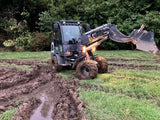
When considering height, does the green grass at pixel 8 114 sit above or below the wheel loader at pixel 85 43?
below

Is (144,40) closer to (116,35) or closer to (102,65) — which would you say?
(116,35)

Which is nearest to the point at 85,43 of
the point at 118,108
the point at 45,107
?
the point at 45,107

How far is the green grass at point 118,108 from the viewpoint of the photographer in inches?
134

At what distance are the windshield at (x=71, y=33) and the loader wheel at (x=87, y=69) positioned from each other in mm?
1490

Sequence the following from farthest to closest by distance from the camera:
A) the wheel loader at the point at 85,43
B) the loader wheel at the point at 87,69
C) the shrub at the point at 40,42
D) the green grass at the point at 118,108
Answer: the shrub at the point at 40,42, the loader wheel at the point at 87,69, the wheel loader at the point at 85,43, the green grass at the point at 118,108

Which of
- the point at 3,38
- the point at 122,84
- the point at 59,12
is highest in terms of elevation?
the point at 59,12

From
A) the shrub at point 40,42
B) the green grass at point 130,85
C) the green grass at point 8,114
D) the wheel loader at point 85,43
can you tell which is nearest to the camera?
the green grass at point 8,114

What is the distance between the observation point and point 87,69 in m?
6.09

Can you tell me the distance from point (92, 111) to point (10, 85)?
3684 mm

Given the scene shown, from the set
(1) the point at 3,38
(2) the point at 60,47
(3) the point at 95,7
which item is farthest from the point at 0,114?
(1) the point at 3,38

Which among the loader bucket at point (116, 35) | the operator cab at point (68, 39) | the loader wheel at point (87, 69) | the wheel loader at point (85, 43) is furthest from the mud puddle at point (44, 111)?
the loader bucket at point (116, 35)

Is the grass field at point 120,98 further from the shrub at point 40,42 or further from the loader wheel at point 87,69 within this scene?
the shrub at point 40,42

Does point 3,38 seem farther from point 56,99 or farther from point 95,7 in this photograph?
point 56,99

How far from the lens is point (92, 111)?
12.0 ft
